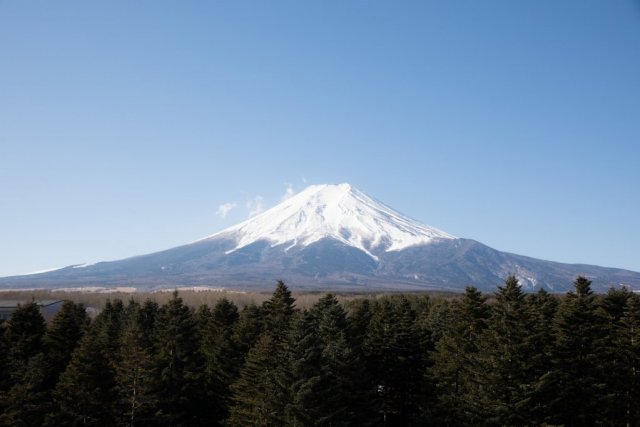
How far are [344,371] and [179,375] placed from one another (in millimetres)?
12946

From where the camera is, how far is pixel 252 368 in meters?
33.6

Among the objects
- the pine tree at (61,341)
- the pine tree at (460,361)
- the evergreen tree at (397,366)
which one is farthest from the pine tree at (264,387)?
the pine tree at (61,341)

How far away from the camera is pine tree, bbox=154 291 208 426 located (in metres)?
35.8

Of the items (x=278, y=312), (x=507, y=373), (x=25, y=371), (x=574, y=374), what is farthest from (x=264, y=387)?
(x=574, y=374)

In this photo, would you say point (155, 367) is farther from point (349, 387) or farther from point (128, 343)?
point (349, 387)

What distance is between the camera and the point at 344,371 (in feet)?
106

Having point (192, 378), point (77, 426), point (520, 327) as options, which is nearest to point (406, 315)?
point (520, 327)

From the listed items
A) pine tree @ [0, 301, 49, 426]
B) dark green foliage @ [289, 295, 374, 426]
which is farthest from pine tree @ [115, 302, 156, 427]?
dark green foliage @ [289, 295, 374, 426]

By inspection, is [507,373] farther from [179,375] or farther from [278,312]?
[278,312]

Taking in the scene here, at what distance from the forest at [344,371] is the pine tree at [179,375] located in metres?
0.10

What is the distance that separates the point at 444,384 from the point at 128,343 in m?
22.0

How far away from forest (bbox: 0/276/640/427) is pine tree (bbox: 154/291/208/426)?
0.34 ft

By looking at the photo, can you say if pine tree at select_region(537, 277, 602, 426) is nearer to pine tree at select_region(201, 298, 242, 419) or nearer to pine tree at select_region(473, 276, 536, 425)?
pine tree at select_region(473, 276, 536, 425)

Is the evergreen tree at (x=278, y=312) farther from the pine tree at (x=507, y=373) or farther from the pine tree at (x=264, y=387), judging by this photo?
the pine tree at (x=507, y=373)
